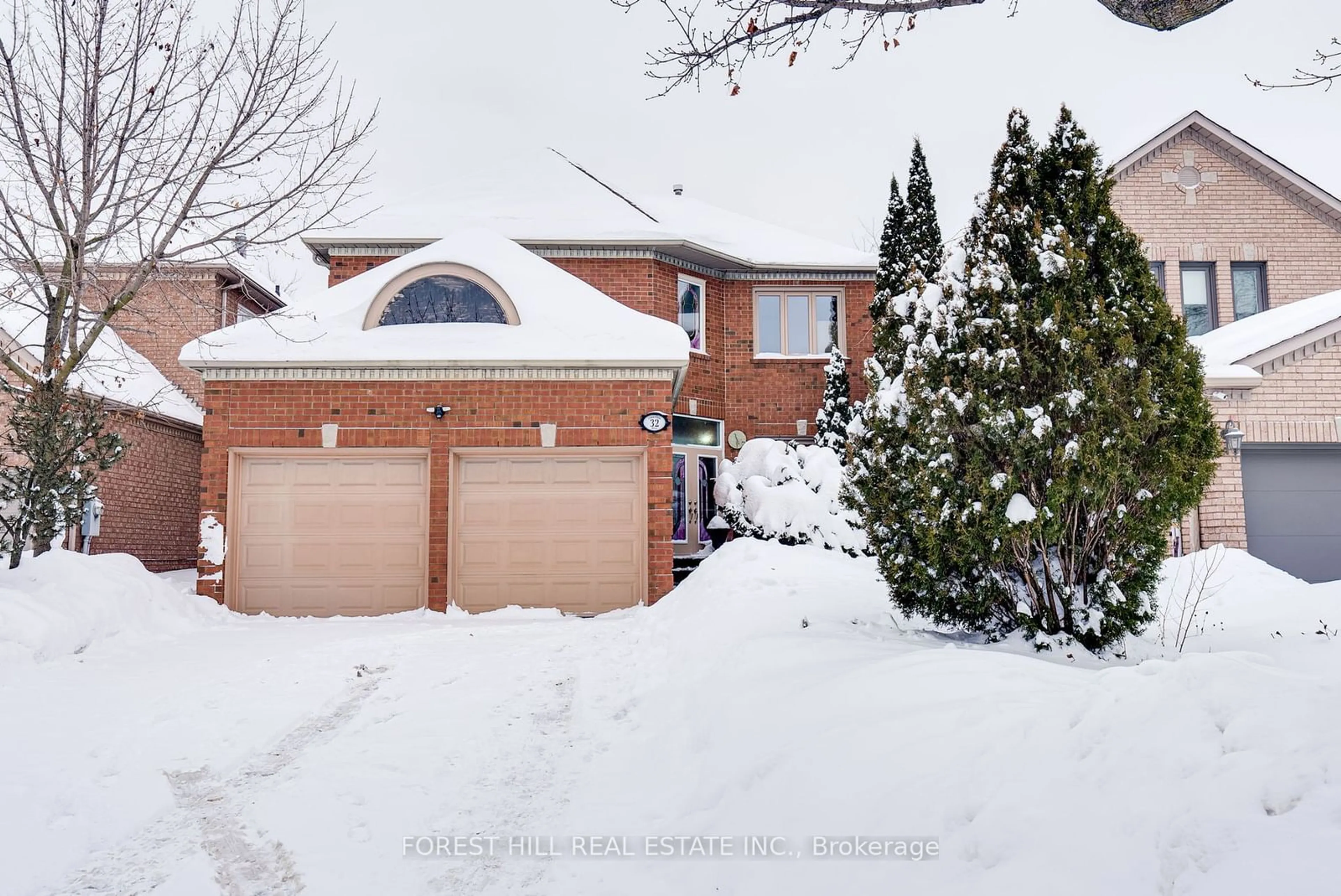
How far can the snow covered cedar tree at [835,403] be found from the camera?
1506cm

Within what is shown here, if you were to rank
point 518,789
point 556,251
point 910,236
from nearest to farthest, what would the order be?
point 518,789 → point 910,236 → point 556,251

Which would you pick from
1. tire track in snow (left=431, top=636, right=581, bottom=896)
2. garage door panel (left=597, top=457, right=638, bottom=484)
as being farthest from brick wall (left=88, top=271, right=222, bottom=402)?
tire track in snow (left=431, top=636, right=581, bottom=896)

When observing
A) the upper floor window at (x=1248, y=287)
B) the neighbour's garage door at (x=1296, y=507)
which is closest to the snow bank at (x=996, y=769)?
the neighbour's garage door at (x=1296, y=507)

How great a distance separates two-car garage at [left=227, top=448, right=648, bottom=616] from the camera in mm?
10523

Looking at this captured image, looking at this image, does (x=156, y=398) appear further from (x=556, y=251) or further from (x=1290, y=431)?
(x=1290, y=431)

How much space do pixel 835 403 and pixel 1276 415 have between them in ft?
22.2

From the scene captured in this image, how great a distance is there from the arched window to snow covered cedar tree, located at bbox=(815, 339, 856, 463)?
659 cm

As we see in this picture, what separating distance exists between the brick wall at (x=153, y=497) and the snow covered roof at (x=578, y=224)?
15.0 ft

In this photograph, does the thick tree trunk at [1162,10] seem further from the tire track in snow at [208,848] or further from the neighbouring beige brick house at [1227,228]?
the neighbouring beige brick house at [1227,228]

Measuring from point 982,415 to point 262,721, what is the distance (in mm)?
5006

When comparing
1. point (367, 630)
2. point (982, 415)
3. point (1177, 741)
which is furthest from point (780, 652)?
point (367, 630)

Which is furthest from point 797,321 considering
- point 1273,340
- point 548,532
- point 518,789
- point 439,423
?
point 518,789

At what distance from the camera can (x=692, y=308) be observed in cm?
1670

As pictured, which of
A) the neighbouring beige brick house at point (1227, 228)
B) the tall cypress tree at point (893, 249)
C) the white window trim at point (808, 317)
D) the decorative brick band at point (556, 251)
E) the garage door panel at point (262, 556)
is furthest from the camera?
the white window trim at point (808, 317)
